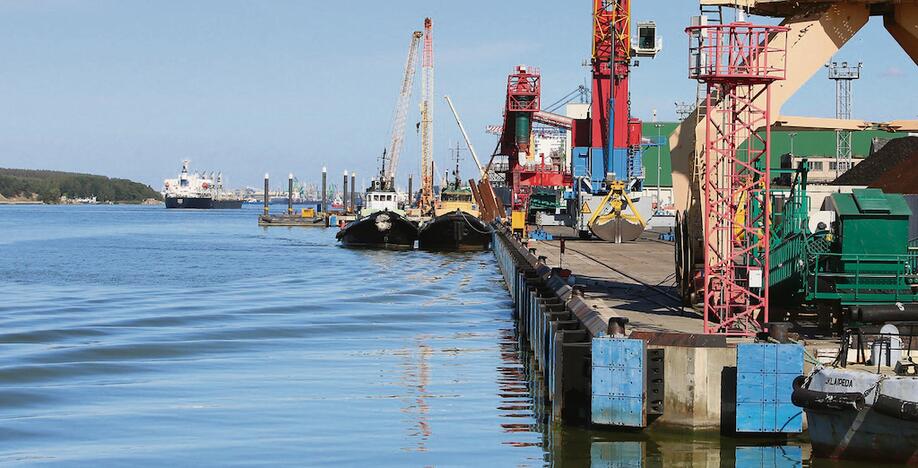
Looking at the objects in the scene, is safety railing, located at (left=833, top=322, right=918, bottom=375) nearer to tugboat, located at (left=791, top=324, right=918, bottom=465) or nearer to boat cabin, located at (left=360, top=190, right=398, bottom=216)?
tugboat, located at (left=791, top=324, right=918, bottom=465)

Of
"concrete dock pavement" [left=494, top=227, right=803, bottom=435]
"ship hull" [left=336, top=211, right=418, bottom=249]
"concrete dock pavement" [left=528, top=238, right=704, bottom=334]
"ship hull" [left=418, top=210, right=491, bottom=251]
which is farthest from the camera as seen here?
"ship hull" [left=336, top=211, right=418, bottom=249]

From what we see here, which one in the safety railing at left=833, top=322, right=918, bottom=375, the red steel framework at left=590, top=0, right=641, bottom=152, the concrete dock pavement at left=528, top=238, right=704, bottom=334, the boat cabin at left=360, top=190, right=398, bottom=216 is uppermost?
the red steel framework at left=590, top=0, right=641, bottom=152

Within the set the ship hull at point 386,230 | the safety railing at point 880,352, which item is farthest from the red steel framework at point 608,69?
the safety railing at point 880,352

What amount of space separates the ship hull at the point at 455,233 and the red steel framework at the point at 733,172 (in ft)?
204

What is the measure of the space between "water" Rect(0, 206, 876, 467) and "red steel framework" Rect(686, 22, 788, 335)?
3.79 metres

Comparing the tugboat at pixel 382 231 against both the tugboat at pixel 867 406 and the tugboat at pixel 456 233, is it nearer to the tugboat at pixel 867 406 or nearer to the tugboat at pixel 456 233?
the tugboat at pixel 456 233

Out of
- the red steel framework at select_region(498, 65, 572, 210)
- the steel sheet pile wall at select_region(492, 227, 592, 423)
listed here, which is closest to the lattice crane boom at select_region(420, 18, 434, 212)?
the red steel framework at select_region(498, 65, 572, 210)

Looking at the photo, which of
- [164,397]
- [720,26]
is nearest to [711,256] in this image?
[720,26]

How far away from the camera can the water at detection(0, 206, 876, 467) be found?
1878cm

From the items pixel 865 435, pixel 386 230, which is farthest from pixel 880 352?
pixel 386 230

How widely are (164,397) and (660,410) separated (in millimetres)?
10363

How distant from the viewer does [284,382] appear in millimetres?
25969

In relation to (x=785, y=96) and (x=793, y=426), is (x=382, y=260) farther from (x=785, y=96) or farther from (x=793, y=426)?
(x=793, y=426)

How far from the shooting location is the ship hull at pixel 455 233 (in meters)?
86.4
